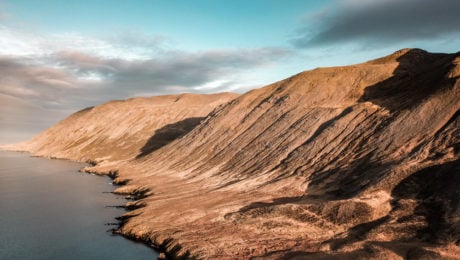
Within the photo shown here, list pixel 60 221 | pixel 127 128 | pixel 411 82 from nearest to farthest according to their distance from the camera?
pixel 60 221, pixel 411 82, pixel 127 128

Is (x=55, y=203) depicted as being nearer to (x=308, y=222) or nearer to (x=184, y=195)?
(x=184, y=195)

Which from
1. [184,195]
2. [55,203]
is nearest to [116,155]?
[55,203]

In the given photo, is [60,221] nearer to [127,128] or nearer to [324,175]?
[324,175]

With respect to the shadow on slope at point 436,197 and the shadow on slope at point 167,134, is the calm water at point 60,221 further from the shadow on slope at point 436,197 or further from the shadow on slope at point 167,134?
the shadow on slope at point 167,134

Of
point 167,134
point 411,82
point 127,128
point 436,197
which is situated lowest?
point 436,197

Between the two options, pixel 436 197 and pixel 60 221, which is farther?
pixel 60 221

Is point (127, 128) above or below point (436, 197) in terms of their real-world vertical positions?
above

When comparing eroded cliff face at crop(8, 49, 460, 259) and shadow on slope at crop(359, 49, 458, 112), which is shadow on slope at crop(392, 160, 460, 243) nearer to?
eroded cliff face at crop(8, 49, 460, 259)

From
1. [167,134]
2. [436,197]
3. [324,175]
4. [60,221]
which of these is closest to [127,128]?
[167,134]
